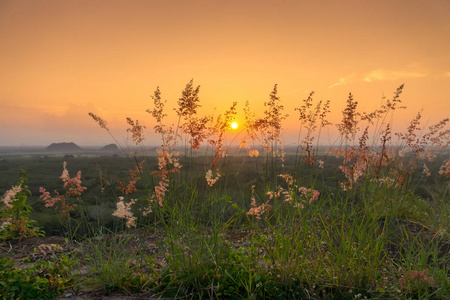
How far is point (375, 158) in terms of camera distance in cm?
467

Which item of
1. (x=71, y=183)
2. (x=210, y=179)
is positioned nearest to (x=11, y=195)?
(x=71, y=183)

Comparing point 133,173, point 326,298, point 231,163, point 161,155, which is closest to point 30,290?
point 133,173

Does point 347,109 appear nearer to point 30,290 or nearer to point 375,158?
point 375,158

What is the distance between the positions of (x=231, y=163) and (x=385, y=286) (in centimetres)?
234

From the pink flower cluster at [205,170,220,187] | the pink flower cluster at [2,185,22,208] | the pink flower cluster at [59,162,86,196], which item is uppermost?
the pink flower cluster at [205,170,220,187]

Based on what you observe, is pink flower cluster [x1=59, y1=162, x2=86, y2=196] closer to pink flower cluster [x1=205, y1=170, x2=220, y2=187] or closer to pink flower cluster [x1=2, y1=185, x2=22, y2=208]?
pink flower cluster [x1=2, y1=185, x2=22, y2=208]

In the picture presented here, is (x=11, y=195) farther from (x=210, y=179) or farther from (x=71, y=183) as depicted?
(x=210, y=179)

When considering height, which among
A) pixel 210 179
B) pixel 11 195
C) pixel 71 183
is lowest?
pixel 11 195

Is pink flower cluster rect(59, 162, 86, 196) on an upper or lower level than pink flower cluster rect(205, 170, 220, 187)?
lower

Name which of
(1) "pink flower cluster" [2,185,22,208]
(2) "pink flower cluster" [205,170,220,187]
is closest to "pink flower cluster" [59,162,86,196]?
(1) "pink flower cluster" [2,185,22,208]

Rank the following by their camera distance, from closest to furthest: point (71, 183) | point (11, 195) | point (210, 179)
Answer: point (210, 179)
point (71, 183)
point (11, 195)

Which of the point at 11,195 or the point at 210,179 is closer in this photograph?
the point at 210,179

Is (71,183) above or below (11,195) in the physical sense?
above

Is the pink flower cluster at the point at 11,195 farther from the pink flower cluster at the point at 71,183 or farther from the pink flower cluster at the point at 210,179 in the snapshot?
the pink flower cluster at the point at 210,179
